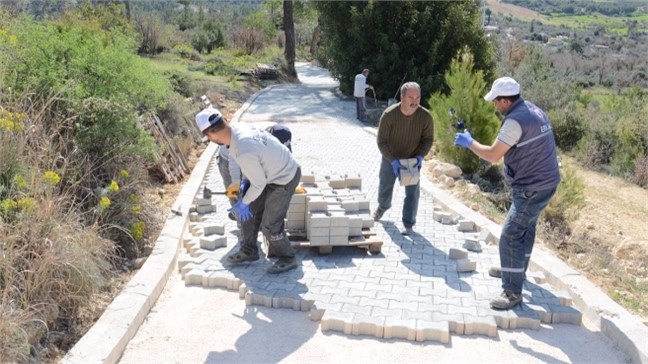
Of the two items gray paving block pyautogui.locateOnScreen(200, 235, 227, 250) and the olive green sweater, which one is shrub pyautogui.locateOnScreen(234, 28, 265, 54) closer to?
the olive green sweater

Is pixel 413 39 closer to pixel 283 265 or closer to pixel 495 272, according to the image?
pixel 495 272

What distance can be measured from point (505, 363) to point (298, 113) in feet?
40.4

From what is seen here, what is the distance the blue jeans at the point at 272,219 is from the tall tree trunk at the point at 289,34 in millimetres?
18394

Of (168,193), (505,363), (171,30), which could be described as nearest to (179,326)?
(505,363)

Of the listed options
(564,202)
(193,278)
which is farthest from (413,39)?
(193,278)

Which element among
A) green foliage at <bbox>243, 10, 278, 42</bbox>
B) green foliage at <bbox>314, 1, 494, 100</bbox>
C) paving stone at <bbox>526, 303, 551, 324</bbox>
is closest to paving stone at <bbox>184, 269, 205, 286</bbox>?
paving stone at <bbox>526, 303, 551, 324</bbox>

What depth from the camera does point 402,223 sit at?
6.91m

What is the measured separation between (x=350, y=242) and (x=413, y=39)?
13.5 meters

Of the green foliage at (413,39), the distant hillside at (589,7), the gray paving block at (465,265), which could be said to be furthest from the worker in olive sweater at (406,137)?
the distant hillside at (589,7)

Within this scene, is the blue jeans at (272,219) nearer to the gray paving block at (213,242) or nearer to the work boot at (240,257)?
the work boot at (240,257)

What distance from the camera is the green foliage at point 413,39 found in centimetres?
1789

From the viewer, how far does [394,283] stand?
5383mm

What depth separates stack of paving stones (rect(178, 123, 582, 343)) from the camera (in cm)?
467

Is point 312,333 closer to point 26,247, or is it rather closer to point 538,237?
point 26,247
